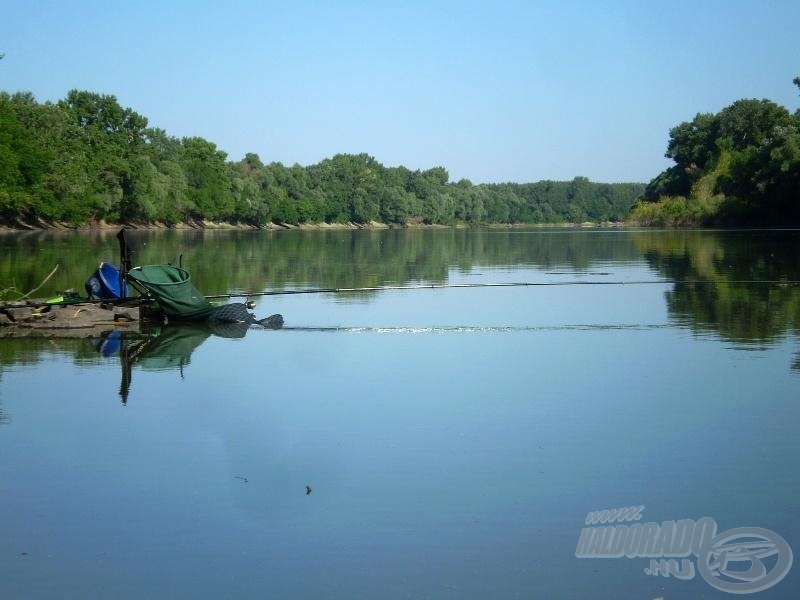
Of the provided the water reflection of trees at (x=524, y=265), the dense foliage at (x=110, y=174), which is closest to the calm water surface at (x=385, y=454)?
the water reflection of trees at (x=524, y=265)

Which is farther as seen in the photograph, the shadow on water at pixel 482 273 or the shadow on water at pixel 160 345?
the shadow on water at pixel 482 273

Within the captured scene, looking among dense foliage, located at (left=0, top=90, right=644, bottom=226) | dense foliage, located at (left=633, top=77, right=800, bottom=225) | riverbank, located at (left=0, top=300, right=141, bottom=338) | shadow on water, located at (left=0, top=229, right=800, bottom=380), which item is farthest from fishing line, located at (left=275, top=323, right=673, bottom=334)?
dense foliage, located at (left=633, top=77, right=800, bottom=225)

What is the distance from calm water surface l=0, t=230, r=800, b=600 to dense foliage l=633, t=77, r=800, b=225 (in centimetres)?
8061

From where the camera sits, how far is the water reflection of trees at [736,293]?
22.4 meters

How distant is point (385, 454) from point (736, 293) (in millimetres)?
21569

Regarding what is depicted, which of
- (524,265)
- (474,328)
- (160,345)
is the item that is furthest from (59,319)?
(524,265)

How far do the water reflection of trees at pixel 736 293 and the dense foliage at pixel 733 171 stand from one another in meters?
47.0

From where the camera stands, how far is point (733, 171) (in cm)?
11625

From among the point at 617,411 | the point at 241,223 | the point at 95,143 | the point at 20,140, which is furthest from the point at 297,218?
the point at 617,411

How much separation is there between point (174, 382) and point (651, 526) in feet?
30.8

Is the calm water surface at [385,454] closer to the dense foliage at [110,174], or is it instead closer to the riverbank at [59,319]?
the riverbank at [59,319]

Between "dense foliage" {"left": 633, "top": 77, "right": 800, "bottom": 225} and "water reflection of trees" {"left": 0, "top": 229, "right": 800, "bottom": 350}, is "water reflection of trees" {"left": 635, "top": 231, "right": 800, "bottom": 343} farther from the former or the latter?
"dense foliage" {"left": 633, "top": 77, "right": 800, "bottom": 225}

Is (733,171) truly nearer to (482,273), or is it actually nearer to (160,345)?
(482,273)

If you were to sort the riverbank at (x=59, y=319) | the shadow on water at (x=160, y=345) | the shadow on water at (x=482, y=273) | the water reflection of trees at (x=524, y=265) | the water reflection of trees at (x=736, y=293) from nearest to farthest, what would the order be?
1. the shadow on water at (x=160, y=345)
2. the shadow on water at (x=482, y=273)
3. the riverbank at (x=59, y=319)
4. the water reflection of trees at (x=736, y=293)
5. the water reflection of trees at (x=524, y=265)
